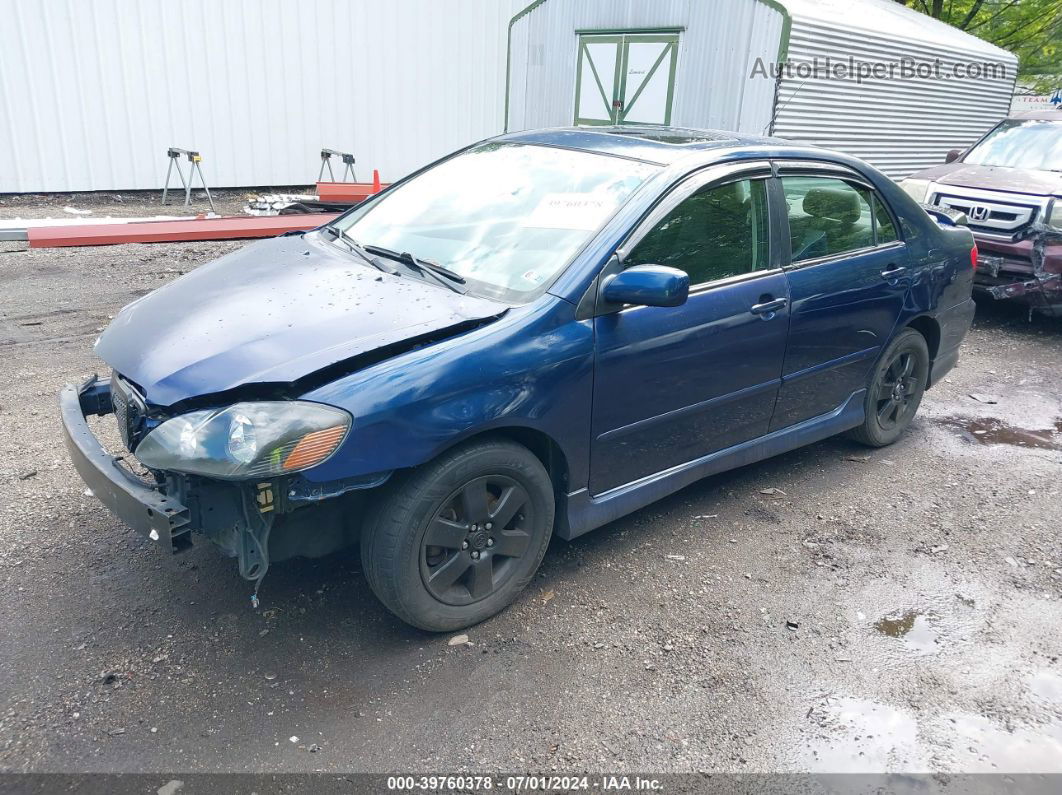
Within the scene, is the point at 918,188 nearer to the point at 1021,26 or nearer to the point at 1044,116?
the point at 1044,116

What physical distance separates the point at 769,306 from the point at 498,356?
1.49 meters

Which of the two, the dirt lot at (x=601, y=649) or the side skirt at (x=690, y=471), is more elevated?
the side skirt at (x=690, y=471)

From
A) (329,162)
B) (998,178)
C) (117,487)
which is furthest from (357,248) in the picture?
(329,162)

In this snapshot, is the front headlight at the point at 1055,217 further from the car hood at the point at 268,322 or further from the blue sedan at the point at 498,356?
the car hood at the point at 268,322

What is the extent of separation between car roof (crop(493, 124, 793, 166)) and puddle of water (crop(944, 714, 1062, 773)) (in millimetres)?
2386

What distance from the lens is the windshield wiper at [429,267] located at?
316cm

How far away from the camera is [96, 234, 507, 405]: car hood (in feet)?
8.48

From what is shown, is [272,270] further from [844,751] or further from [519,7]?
[519,7]

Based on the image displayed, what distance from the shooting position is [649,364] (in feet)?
10.6

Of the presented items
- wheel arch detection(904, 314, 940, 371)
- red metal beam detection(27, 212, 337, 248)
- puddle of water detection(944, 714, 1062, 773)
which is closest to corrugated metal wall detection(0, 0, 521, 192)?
red metal beam detection(27, 212, 337, 248)

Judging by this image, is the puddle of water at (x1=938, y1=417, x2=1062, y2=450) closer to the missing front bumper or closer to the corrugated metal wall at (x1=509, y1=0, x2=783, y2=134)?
the missing front bumper

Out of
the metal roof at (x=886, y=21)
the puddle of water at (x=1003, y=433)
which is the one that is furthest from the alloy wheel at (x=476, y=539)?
the metal roof at (x=886, y=21)

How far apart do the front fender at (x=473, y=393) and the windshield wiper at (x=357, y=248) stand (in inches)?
28.2

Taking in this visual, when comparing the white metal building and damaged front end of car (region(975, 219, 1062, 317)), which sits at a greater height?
the white metal building
